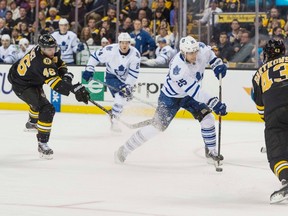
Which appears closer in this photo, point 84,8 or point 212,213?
point 212,213

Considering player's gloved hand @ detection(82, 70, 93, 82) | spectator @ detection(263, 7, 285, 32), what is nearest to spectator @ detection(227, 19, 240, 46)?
spectator @ detection(263, 7, 285, 32)

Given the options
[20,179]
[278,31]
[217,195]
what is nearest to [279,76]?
[217,195]

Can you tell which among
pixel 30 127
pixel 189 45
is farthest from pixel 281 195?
pixel 30 127

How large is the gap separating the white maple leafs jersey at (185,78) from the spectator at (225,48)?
4.59m

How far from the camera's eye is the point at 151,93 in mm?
12648

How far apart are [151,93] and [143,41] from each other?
0.78 meters

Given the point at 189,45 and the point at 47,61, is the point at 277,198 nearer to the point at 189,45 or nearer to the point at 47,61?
the point at 189,45

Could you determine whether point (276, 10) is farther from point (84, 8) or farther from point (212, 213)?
point (212, 213)

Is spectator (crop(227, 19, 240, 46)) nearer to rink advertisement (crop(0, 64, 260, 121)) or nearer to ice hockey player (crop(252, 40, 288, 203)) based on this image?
rink advertisement (crop(0, 64, 260, 121))

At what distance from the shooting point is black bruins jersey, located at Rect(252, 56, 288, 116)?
5754 mm

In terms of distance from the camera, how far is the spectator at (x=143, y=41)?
1284 cm

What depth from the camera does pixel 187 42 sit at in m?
7.34

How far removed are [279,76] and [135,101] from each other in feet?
21.2

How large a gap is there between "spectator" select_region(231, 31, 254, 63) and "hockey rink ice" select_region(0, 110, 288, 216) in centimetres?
163
